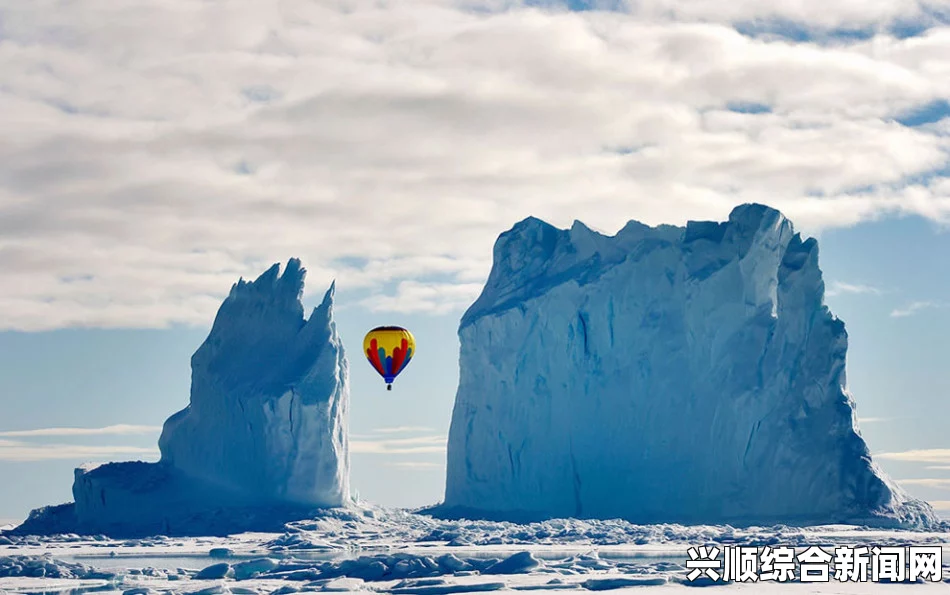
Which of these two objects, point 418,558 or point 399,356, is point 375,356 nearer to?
point 399,356

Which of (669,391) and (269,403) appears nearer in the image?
(669,391)

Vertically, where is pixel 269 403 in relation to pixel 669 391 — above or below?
below

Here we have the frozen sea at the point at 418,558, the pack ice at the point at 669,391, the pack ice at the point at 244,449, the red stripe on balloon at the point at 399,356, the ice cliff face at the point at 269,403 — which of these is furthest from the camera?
the ice cliff face at the point at 269,403

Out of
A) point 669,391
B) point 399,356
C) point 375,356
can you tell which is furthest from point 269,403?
point 669,391

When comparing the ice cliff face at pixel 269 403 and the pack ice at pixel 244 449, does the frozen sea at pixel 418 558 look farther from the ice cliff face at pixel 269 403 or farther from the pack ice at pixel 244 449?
the ice cliff face at pixel 269 403

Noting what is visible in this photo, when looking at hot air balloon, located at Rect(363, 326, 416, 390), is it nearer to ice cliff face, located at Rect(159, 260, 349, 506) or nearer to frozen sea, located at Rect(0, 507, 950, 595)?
ice cliff face, located at Rect(159, 260, 349, 506)

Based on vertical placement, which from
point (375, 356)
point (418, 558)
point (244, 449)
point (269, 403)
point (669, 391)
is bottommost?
point (418, 558)

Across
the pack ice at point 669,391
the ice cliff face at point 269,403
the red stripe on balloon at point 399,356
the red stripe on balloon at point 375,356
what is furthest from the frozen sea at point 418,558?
the red stripe on balloon at point 399,356
